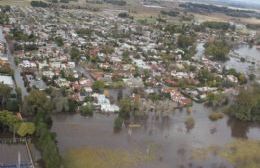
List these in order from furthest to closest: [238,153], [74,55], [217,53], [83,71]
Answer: [217,53] < [74,55] < [83,71] < [238,153]

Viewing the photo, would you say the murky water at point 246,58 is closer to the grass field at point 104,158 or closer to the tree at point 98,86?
the tree at point 98,86

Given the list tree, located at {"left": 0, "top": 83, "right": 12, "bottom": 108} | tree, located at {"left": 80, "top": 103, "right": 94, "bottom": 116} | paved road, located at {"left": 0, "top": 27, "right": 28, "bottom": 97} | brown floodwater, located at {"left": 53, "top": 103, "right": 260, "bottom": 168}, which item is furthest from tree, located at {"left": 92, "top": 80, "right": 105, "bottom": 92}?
tree, located at {"left": 0, "top": 83, "right": 12, "bottom": 108}

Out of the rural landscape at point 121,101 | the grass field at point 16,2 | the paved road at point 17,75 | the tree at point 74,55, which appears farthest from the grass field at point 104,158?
the grass field at point 16,2

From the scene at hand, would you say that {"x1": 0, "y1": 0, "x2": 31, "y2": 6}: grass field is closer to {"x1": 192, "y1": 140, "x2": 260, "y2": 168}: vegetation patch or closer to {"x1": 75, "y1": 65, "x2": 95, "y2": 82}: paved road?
{"x1": 75, "y1": 65, "x2": 95, "y2": 82}: paved road

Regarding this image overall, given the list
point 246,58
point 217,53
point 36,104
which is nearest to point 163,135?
point 36,104

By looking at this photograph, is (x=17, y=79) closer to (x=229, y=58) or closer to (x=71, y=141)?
(x=71, y=141)

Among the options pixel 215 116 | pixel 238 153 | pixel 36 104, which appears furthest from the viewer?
pixel 215 116

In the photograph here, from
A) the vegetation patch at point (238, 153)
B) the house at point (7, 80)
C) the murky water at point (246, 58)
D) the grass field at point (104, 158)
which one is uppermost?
the house at point (7, 80)

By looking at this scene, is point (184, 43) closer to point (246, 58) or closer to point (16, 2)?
point (246, 58)
